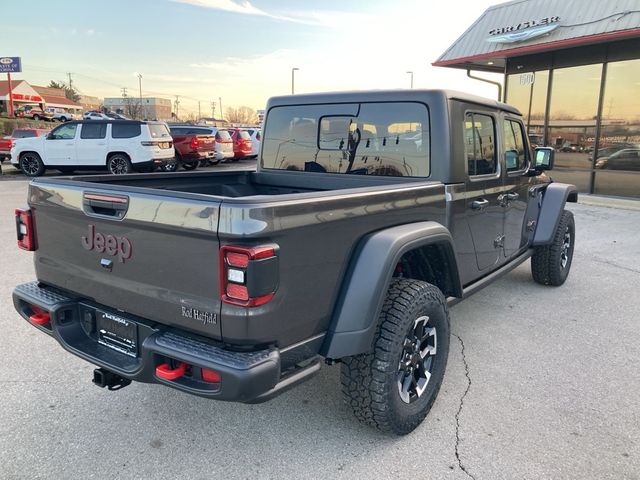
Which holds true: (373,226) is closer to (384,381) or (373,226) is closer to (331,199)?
(331,199)

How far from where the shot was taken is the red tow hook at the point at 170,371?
2189 millimetres

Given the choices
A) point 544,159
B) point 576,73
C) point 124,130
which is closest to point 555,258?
point 544,159

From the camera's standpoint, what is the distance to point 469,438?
282 centimetres

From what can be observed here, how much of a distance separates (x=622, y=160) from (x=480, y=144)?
11488 mm

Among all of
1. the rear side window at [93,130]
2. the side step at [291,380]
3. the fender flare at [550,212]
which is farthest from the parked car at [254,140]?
the side step at [291,380]

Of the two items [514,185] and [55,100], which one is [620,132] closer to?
[514,185]

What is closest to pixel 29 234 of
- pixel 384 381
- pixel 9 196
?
pixel 384 381

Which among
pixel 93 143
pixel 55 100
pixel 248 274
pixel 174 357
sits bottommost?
pixel 174 357

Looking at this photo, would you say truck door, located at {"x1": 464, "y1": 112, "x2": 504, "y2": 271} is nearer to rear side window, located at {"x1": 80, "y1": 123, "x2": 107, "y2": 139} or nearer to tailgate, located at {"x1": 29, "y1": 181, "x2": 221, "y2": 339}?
tailgate, located at {"x1": 29, "y1": 181, "x2": 221, "y2": 339}

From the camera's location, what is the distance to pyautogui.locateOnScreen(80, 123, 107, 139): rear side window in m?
15.7

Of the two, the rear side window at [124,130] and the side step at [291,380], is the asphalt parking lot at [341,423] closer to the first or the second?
the side step at [291,380]

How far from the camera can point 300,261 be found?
7.24 ft

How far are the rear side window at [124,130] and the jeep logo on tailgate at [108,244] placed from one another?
14.0 m

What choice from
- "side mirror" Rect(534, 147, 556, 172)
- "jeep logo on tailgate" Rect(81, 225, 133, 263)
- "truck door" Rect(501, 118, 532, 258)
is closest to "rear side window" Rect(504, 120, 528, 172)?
"truck door" Rect(501, 118, 532, 258)
